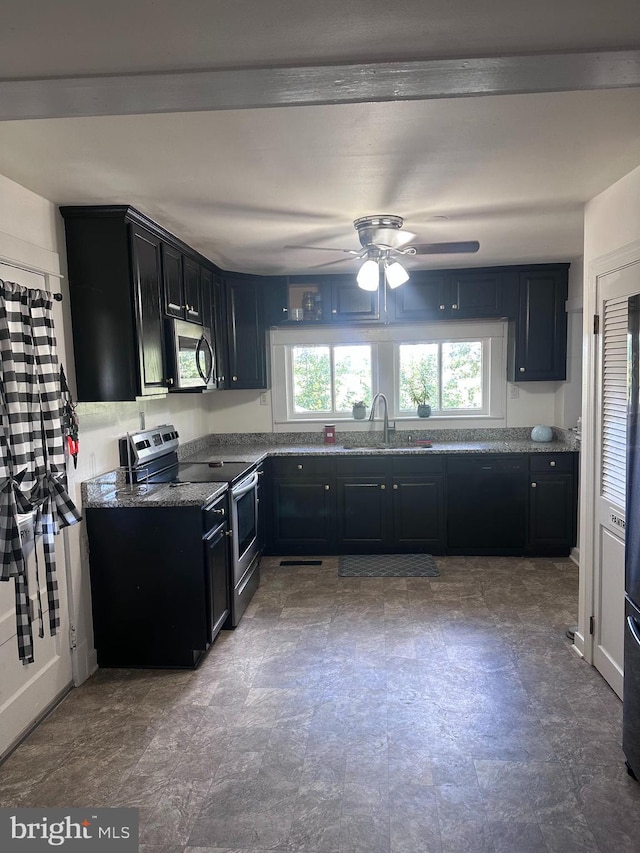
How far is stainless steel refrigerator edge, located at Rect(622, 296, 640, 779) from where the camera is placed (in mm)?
2119

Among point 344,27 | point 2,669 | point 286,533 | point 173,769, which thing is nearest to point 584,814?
point 173,769

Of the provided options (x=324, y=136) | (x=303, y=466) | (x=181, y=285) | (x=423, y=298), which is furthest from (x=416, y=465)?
(x=324, y=136)

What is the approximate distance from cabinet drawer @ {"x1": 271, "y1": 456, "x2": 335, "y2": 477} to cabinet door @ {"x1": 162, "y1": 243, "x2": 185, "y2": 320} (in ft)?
5.12

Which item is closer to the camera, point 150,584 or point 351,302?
point 150,584

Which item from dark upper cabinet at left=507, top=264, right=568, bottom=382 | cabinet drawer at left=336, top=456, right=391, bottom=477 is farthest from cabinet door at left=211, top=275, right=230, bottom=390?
dark upper cabinet at left=507, top=264, right=568, bottom=382

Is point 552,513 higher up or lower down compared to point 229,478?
lower down

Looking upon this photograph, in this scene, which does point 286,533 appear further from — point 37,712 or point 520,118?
A: point 520,118

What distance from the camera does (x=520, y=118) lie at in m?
1.86

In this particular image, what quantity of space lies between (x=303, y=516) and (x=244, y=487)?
110 cm

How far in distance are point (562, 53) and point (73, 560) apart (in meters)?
2.80

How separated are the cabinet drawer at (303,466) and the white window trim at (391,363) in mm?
591

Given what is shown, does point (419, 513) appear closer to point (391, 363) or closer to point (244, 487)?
point (391, 363)

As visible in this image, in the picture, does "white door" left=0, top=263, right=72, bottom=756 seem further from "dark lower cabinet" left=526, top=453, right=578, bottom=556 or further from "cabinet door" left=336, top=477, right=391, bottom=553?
"dark lower cabinet" left=526, top=453, right=578, bottom=556

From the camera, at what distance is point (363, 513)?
4680 millimetres
